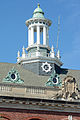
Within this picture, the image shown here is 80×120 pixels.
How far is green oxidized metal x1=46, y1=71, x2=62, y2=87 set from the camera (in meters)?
75.4

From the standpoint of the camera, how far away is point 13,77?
243ft

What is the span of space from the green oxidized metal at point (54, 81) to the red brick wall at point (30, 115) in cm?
1170

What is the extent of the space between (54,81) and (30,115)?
14634mm

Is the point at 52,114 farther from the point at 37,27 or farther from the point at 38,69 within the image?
the point at 37,27

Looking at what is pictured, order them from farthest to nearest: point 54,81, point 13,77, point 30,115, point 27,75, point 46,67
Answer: point 46,67
point 27,75
point 54,81
point 13,77
point 30,115

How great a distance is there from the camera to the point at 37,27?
8494cm

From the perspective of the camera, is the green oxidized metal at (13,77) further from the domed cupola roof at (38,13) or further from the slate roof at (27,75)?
the domed cupola roof at (38,13)

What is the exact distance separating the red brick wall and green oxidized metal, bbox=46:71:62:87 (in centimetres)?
1170

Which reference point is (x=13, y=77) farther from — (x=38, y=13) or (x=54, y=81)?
(x=38, y=13)

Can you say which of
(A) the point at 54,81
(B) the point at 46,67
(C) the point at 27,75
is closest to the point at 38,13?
(B) the point at 46,67

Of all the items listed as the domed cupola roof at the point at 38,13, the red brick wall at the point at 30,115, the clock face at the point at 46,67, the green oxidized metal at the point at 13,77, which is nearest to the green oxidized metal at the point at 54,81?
the clock face at the point at 46,67

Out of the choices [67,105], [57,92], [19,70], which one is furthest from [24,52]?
[67,105]

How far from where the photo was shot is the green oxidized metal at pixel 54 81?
75412 mm

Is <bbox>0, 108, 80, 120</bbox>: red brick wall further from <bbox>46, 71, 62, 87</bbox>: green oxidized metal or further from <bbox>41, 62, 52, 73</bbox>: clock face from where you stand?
<bbox>41, 62, 52, 73</bbox>: clock face
